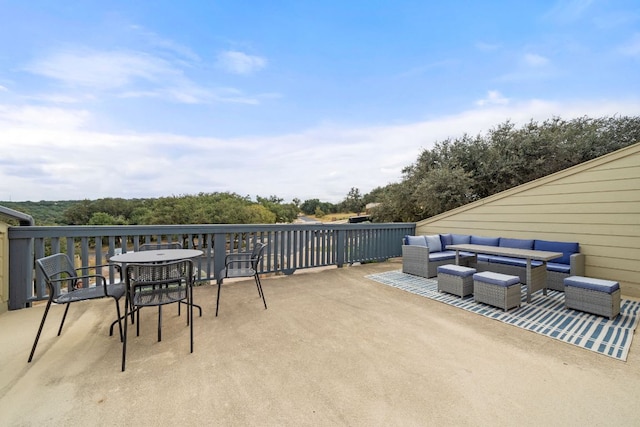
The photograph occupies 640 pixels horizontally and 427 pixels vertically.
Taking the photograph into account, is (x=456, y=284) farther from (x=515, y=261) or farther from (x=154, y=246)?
(x=154, y=246)

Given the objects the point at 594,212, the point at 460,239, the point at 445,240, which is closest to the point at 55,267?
the point at 445,240

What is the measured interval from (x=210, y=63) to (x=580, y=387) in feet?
26.8

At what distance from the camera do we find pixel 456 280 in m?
3.65

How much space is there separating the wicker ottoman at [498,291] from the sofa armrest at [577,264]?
4.56 ft

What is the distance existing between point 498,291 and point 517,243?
6.92ft

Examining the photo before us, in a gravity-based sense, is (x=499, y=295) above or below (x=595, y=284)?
below

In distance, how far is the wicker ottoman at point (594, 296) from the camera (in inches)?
110

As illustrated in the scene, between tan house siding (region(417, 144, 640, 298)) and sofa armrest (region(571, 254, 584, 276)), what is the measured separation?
0.20m

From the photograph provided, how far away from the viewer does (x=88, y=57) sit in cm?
454

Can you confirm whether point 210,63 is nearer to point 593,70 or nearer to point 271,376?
point 271,376

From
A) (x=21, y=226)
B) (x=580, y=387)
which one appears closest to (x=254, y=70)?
(x=21, y=226)

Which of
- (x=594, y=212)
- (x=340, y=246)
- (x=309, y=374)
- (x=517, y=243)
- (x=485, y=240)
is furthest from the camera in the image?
(x=340, y=246)

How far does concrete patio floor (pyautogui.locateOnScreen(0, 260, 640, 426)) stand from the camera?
1416 millimetres

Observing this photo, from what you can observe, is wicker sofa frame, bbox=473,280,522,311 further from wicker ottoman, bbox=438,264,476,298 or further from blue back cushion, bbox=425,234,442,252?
blue back cushion, bbox=425,234,442,252
